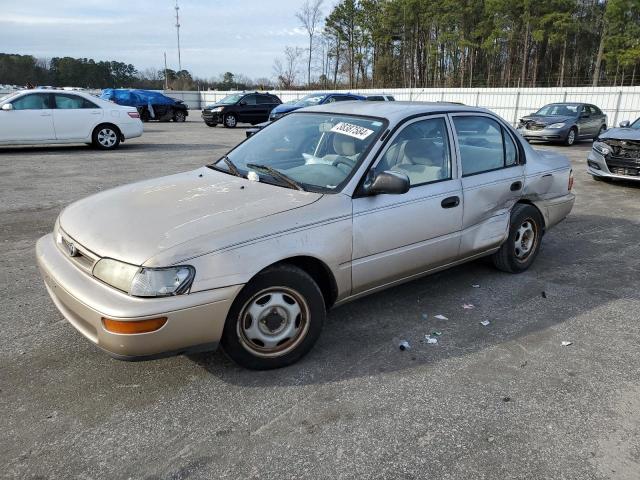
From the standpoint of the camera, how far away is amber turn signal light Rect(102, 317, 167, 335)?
259cm

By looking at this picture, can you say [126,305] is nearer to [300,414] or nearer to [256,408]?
[256,408]

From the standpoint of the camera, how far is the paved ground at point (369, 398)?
2408 millimetres

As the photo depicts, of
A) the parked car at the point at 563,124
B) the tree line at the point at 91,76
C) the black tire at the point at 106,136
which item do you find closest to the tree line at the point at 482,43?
the tree line at the point at 91,76

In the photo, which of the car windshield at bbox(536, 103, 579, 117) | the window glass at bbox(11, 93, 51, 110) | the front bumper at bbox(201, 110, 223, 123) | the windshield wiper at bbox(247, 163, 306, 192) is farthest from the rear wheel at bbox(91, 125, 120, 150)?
the car windshield at bbox(536, 103, 579, 117)

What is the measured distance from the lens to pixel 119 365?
3.18m

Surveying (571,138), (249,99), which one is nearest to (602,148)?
(571,138)

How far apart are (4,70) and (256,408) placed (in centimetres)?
8325

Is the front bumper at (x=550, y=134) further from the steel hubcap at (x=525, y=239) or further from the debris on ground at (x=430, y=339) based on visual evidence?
the debris on ground at (x=430, y=339)

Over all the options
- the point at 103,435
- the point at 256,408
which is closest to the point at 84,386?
the point at 103,435

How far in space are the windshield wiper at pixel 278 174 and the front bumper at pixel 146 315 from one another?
963mm

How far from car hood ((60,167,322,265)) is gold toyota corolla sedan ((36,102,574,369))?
A: 1cm

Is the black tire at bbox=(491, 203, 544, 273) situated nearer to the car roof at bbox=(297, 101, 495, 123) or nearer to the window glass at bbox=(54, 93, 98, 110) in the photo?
the car roof at bbox=(297, 101, 495, 123)

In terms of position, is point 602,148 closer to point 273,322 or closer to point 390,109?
point 390,109

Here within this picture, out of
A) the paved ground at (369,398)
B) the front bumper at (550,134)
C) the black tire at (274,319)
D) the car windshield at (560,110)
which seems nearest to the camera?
the paved ground at (369,398)
